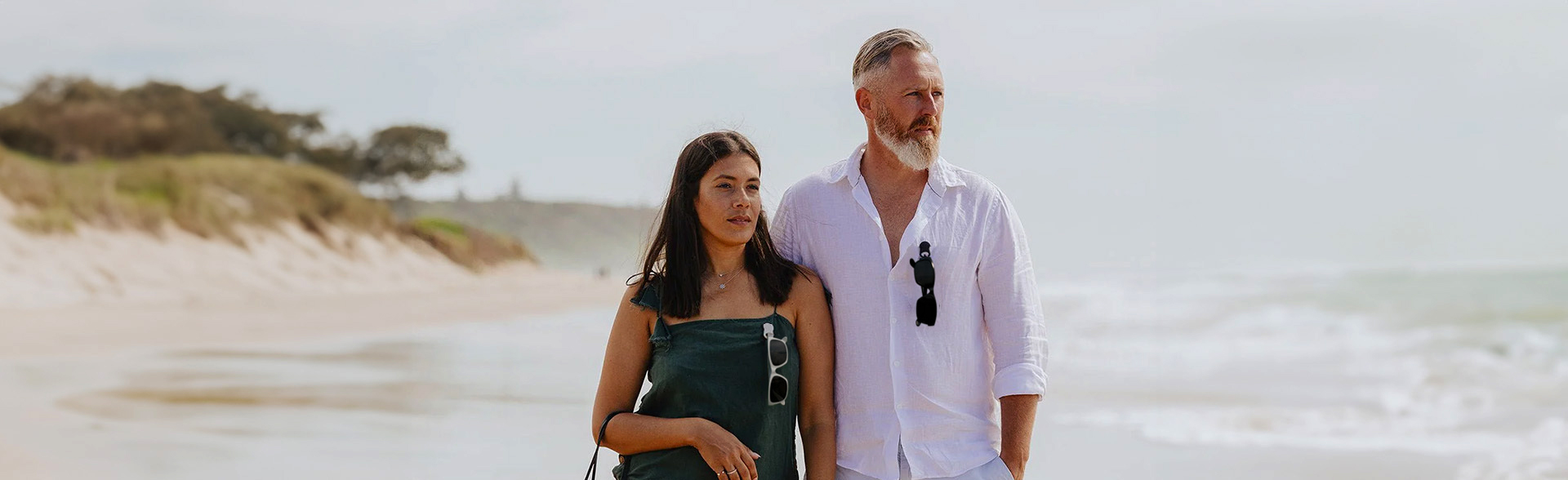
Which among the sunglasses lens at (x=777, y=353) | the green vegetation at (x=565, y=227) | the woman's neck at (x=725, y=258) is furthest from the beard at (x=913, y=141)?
the green vegetation at (x=565, y=227)

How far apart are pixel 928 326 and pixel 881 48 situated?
0.62m

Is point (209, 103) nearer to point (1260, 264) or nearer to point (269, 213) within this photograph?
point (269, 213)

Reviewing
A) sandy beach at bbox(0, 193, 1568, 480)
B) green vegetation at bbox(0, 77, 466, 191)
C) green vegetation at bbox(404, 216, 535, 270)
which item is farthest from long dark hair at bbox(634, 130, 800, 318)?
green vegetation at bbox(404, 216, 535, 270)

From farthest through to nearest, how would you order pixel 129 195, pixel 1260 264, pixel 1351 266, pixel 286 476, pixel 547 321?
pixel 1260 264
pixel 1351 266
pixel 129 195
pixel 547 321
pixel 286 476

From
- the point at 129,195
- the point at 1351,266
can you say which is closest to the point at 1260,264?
the point at 1351,266

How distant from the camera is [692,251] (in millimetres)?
2934

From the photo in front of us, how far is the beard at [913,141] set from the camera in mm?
3021

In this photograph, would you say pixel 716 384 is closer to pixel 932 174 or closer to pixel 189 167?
pixel 932 174

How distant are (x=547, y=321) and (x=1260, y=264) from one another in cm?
3923

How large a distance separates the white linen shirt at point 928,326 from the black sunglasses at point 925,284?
1.1 inches

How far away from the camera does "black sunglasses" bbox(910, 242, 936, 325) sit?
2.91 meters

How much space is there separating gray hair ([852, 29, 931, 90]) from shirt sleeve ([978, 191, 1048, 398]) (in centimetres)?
39

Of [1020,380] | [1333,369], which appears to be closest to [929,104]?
[1020,380]

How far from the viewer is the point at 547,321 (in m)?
21.5
